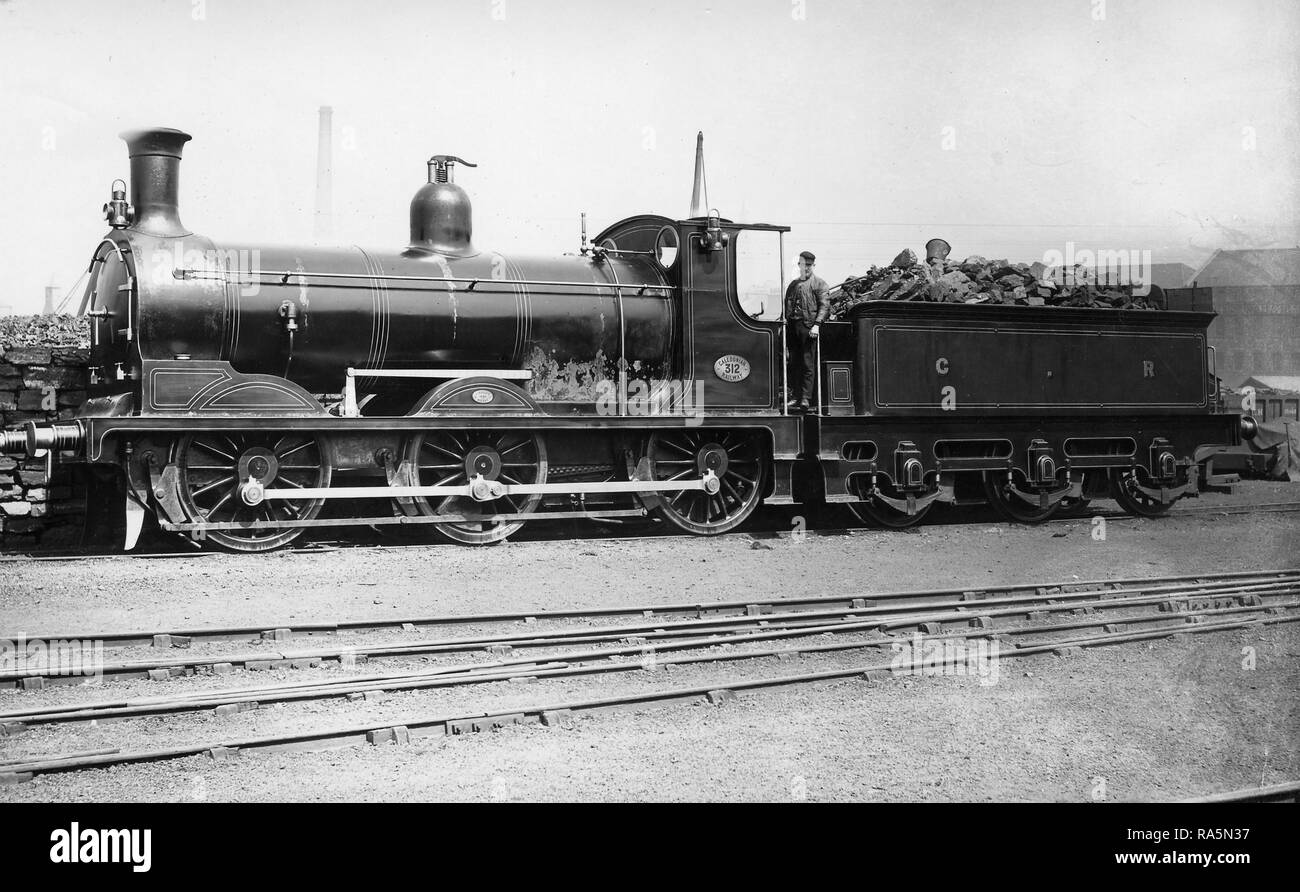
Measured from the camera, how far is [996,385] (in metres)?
11.9

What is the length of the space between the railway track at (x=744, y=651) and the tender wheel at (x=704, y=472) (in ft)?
11.3

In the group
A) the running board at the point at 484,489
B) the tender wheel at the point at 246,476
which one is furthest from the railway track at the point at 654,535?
the running board at the point at 484,489

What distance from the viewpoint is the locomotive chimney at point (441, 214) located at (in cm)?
1030

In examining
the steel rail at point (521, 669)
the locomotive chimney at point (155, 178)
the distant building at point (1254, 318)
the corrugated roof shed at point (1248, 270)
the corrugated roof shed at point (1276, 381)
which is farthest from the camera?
the distant building at point (1254, 318)

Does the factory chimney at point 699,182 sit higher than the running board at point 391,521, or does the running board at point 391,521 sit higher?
the factory chimney at point 699,182

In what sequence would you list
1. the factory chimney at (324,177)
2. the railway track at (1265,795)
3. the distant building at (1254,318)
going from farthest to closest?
1. the distant building at (1254,318)
2. the factory chimney at (324,177)
3. the railway track at (1265,795)

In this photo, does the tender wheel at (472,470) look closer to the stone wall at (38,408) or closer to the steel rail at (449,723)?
the stone wall at (38,408)

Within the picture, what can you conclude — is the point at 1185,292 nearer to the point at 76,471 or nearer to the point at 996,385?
the point at 996,385

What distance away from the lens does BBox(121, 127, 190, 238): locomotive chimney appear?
9.36 m

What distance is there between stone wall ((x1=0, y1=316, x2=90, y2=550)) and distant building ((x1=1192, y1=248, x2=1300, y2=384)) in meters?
30.3

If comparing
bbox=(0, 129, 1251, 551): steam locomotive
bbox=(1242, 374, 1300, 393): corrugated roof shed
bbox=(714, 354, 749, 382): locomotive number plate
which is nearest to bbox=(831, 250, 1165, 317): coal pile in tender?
bbox=(0, 129, 1251, 551): steam locomotive

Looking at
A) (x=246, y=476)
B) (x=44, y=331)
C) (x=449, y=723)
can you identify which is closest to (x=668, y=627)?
(x=449, y=723)

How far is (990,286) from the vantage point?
12.4 meters

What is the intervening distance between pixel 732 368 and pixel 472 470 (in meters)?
2.72
